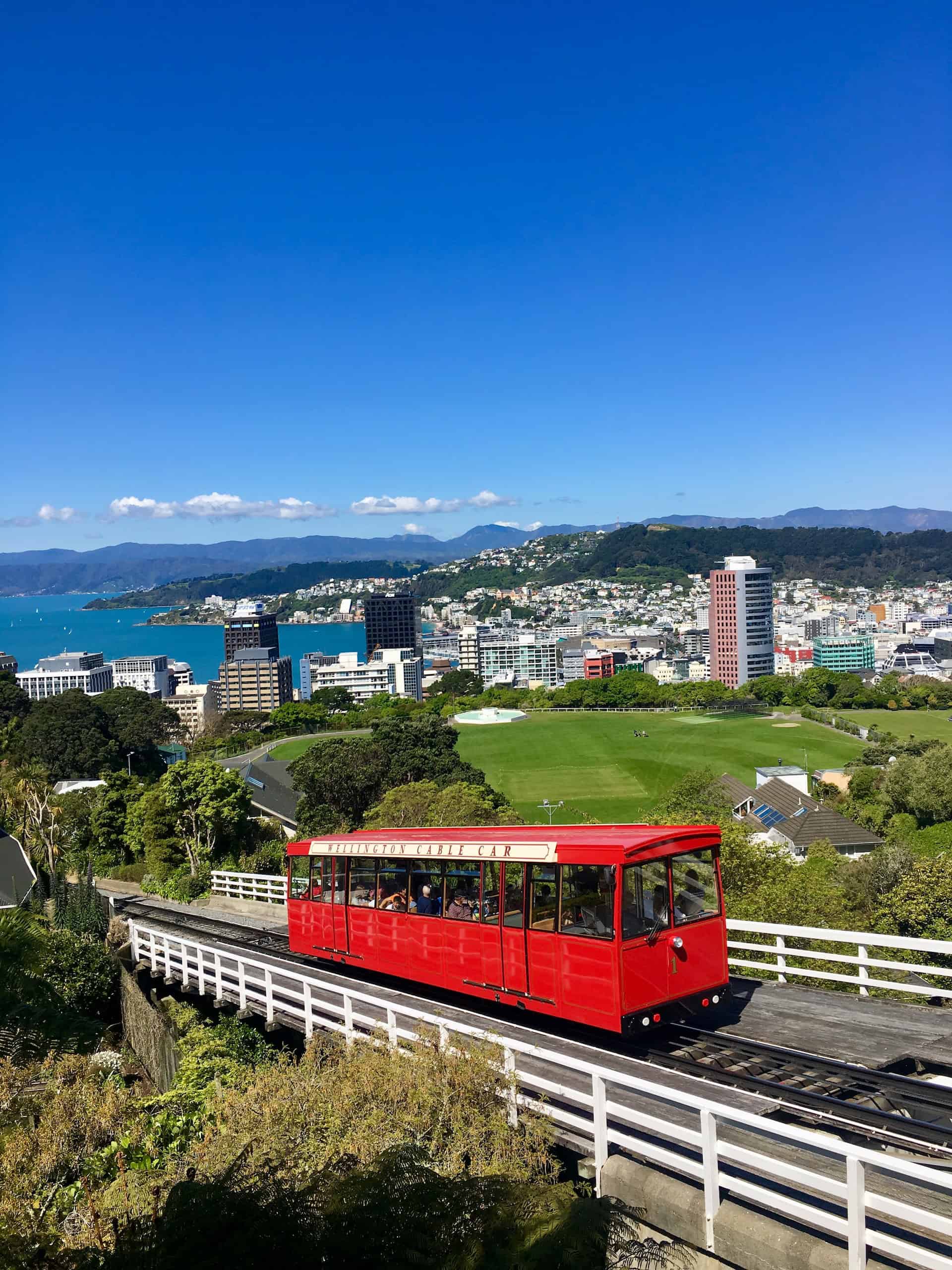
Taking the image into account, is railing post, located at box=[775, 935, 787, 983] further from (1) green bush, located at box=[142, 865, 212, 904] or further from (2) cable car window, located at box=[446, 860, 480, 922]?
(1) green bush, located at box=[142, 865, 212, 904]

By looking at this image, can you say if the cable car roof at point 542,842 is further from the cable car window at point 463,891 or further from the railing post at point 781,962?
the railing post at point 781,962

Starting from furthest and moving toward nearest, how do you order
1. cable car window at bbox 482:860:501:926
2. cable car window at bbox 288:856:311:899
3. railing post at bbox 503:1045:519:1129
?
cable car window at bbox 288:856:311:899, cable car window at bbox 482:860:501:926, railing post at bbox 503:1045:519:1129

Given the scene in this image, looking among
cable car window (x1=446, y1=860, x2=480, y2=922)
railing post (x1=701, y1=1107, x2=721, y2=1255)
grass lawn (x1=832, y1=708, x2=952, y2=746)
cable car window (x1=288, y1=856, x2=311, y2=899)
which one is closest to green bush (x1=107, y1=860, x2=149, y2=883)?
cable car window (x1=288, y1=856, x2=311, y2=899)

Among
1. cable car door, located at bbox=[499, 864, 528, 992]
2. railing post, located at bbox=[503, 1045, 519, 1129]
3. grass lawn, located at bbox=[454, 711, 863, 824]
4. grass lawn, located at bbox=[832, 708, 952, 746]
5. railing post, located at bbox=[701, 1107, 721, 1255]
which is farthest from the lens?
grass lawn, located at bbox=[832, 708, 952, 746]

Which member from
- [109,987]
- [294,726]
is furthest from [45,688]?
[109,987]

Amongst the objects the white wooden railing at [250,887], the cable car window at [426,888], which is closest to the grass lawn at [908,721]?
the white wooden railing at [250,887]
